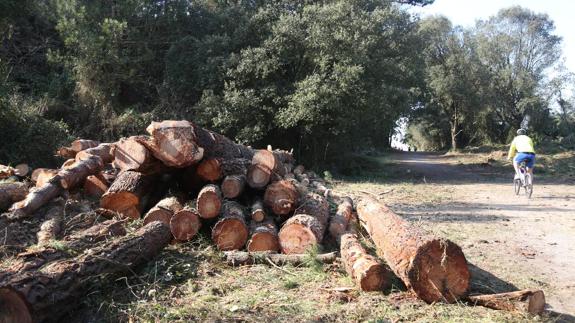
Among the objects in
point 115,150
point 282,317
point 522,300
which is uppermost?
point 115,150

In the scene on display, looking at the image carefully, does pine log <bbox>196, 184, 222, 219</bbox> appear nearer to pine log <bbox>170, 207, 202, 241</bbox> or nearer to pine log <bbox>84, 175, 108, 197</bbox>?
pine log <bbox>170, 207, 202, 241</bbox>

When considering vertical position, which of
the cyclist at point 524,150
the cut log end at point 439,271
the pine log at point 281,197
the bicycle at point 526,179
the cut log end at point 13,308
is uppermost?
the cyclist at point 524,150

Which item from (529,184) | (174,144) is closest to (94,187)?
(174,144)

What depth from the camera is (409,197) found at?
→ 1315 cm

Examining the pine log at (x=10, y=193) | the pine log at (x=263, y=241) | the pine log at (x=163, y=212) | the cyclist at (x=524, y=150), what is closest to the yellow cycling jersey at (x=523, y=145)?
the cyclist at (x=524, y=150)

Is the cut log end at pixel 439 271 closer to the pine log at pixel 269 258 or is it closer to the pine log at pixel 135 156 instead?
the pine log at pixel 269 258

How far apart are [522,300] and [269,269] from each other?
2.63 metres

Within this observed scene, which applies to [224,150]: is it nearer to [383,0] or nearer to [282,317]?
[282,317]

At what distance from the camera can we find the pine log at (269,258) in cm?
585

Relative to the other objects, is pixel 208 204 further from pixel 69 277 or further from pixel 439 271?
pixel 439 271

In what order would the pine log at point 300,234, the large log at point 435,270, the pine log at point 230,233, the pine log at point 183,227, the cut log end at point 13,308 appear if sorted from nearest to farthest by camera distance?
the cut log end at point 13,308
the large log at point 435,270
the pine log at point 300,234
the pine log at point 230,233
the pine log at point 183,227

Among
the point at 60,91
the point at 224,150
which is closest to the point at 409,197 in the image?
the point at 224,150

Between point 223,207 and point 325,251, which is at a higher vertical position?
point 223,207

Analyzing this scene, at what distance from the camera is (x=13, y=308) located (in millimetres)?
3867
